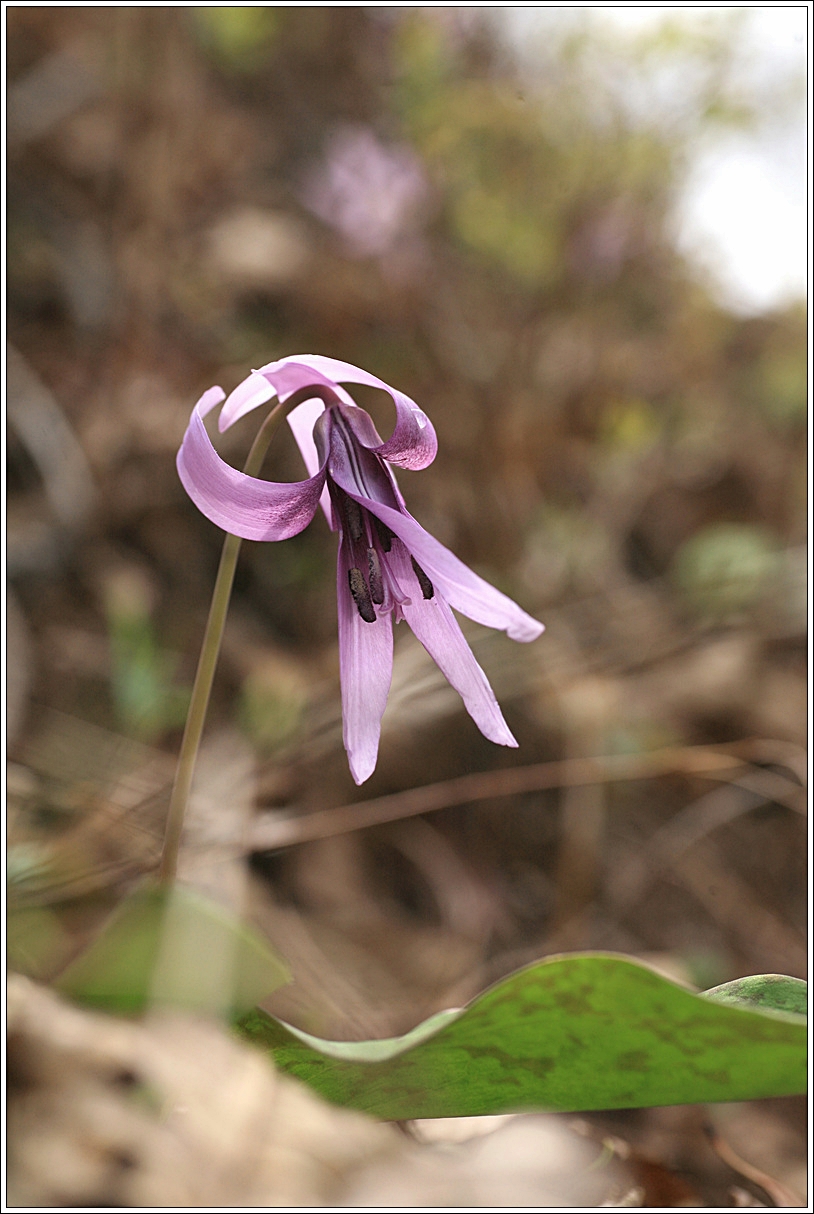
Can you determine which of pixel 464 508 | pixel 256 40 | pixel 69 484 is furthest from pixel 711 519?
pixel 256 40

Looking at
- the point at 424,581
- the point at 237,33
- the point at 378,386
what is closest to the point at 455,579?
the point at 424,581

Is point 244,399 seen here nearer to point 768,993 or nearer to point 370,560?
point 370,560

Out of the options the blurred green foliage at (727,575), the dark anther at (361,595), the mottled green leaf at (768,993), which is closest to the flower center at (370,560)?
the dark anther at (361,595)

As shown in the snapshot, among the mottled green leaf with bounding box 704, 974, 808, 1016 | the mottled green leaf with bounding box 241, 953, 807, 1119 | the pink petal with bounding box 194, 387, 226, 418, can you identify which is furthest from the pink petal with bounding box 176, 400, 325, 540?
the mottled green leaf with bounding box 704, 974, 808, 1016

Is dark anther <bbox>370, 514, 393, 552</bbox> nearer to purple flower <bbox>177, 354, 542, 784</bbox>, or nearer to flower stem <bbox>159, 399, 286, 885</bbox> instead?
purple flower <bbox>177, 354, 542, 784</bbox>

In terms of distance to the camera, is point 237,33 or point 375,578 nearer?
point 375,578

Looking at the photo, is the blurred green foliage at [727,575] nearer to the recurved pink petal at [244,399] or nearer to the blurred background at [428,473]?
the blurred background at [428,473]

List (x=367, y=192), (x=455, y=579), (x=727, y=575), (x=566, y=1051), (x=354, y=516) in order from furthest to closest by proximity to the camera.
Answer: (x=367, y=192) → (x=727, y=575) → (x=354, y=516) → (x=455, y=579) → (x=566, y=1051)
